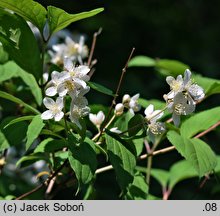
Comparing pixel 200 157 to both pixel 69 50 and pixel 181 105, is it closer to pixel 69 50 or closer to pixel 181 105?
pixel 181 105

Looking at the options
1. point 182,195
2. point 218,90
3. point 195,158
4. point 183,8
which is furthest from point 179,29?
point 195,158

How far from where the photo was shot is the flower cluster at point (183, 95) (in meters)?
1.05

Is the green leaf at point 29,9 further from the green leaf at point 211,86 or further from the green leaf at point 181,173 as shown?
the green leaf at point 181,173

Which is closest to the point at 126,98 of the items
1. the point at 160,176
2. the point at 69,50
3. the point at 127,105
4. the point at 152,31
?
the point at 127,105

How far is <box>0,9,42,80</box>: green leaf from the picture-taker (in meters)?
1.11

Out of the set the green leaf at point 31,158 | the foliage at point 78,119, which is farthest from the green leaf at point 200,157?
the green leaf at point 31,158

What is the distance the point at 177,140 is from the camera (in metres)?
1.16

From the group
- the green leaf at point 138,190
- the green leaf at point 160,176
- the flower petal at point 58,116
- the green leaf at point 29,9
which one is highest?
the green leaf at point 29,9

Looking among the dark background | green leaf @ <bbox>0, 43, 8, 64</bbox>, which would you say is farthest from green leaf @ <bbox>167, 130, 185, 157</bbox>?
the dark background

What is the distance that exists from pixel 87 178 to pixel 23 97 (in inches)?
22.7

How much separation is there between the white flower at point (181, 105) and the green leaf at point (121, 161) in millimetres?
131

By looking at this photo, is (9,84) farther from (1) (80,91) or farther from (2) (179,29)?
(2) (179,29)

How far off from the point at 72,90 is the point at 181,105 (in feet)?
0.74

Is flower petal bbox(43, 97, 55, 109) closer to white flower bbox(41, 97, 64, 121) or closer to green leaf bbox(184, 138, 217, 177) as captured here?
white flower bbox(41, 97, 64, 121)
